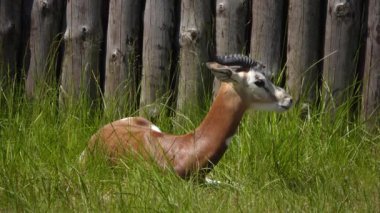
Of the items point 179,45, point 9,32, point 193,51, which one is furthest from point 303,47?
point 9,32

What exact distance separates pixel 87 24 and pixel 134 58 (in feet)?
1.46

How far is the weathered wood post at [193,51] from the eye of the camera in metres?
7.26

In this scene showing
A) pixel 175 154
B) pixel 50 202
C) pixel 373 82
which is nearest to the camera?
pixel 50 202

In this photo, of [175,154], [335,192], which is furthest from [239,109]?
[335,192]

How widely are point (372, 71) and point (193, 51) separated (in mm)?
1248

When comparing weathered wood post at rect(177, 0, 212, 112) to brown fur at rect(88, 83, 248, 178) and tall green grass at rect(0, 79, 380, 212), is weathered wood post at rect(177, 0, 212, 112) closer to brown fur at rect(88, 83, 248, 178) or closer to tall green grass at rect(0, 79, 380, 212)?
tall green grass at rect(0, 79, 380, 212)

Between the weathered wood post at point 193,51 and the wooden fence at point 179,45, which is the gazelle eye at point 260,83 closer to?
the wooden fence at point 179,45

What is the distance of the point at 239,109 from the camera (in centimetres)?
622

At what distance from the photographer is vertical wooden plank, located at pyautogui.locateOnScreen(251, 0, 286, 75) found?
7.13 meters

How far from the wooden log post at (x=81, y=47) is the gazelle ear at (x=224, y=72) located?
1.62 metres

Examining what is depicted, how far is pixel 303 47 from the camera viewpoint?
7.11 meters

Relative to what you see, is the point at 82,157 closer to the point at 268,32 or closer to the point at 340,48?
the point at 268,32

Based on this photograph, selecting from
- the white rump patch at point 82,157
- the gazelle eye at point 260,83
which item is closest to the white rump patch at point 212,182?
the gazelle eye at point 260,83

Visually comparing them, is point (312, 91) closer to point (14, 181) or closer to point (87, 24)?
point (87, 24)
